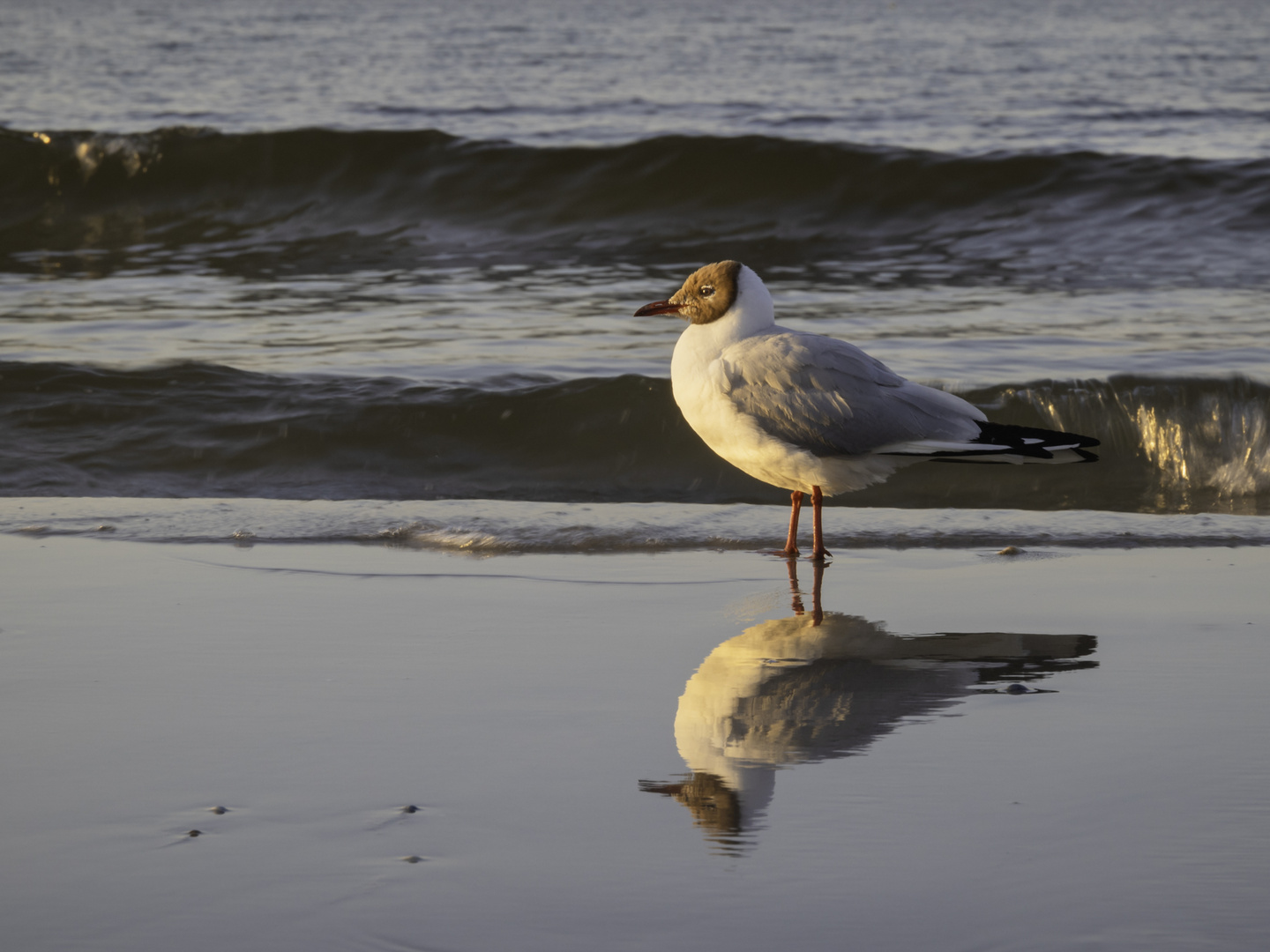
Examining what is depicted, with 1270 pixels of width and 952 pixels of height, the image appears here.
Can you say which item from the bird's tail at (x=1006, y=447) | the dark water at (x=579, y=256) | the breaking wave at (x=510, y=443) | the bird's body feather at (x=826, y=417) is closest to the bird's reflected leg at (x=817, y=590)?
the bird's body feather at (x=826, y=417)

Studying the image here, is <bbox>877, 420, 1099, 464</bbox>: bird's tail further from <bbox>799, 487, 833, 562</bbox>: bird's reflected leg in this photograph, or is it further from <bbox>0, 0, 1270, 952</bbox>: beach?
<bbox>799, 487, 833, 562</bbox>: bird's reflected leg

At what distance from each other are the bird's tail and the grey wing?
26mm

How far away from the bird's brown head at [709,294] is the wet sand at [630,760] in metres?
0.85

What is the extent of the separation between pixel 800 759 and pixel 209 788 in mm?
1005

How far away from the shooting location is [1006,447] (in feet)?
13.3

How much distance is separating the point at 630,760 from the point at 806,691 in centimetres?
56

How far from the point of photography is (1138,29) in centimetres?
3112

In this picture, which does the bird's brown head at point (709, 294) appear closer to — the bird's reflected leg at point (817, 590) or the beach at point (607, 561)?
the beach at point (607, 561)

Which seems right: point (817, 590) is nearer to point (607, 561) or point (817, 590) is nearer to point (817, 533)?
point (817, 533)

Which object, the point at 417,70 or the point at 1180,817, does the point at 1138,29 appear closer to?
the point at 417,70

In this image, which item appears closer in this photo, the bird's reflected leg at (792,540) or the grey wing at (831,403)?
the grey wing at (831,403)

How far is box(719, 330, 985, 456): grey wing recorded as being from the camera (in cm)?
416

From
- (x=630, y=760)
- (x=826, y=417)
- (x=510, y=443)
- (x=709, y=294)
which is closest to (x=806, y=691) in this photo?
(x=630, y=760)

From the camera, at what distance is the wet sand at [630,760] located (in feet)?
6.68
